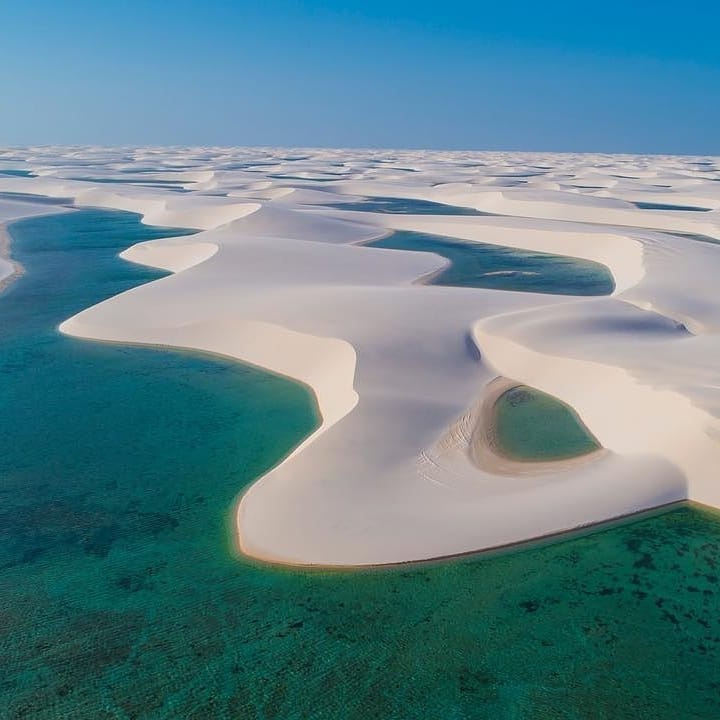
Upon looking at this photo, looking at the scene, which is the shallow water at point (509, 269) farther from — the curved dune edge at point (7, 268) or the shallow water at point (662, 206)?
the shallow water at point (662, 206)

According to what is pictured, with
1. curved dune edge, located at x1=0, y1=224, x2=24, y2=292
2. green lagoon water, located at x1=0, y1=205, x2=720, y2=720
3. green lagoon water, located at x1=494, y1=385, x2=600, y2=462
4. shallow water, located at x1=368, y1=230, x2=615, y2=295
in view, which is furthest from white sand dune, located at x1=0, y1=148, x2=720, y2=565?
curved dune edge, located at x1=0, y1=224, x2=24, y2=292

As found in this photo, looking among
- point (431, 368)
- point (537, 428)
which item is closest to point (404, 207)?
point (431, 368)

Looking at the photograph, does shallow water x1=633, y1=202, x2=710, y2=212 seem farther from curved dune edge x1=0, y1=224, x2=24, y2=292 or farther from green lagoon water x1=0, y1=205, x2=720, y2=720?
green lagoon water x1=0, y1=205, x2=720, y2=720

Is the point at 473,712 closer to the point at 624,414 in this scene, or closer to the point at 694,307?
the point at 624,414

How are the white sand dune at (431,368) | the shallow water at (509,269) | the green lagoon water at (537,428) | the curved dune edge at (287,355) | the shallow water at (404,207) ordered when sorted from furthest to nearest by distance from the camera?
1. the shallow water at (404,207)
2. the shallow water at (509,269)
3. the green lagoon water at (537,428)
4. the curved dune edge at (287,355)
5. the white sand dune at (431,368)

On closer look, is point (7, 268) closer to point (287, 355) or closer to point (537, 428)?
point (287, 355)

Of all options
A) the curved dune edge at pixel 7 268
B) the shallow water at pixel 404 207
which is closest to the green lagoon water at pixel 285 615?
the curved dune edge at pixel 7 268

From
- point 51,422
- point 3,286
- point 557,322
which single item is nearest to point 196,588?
point 51,422
